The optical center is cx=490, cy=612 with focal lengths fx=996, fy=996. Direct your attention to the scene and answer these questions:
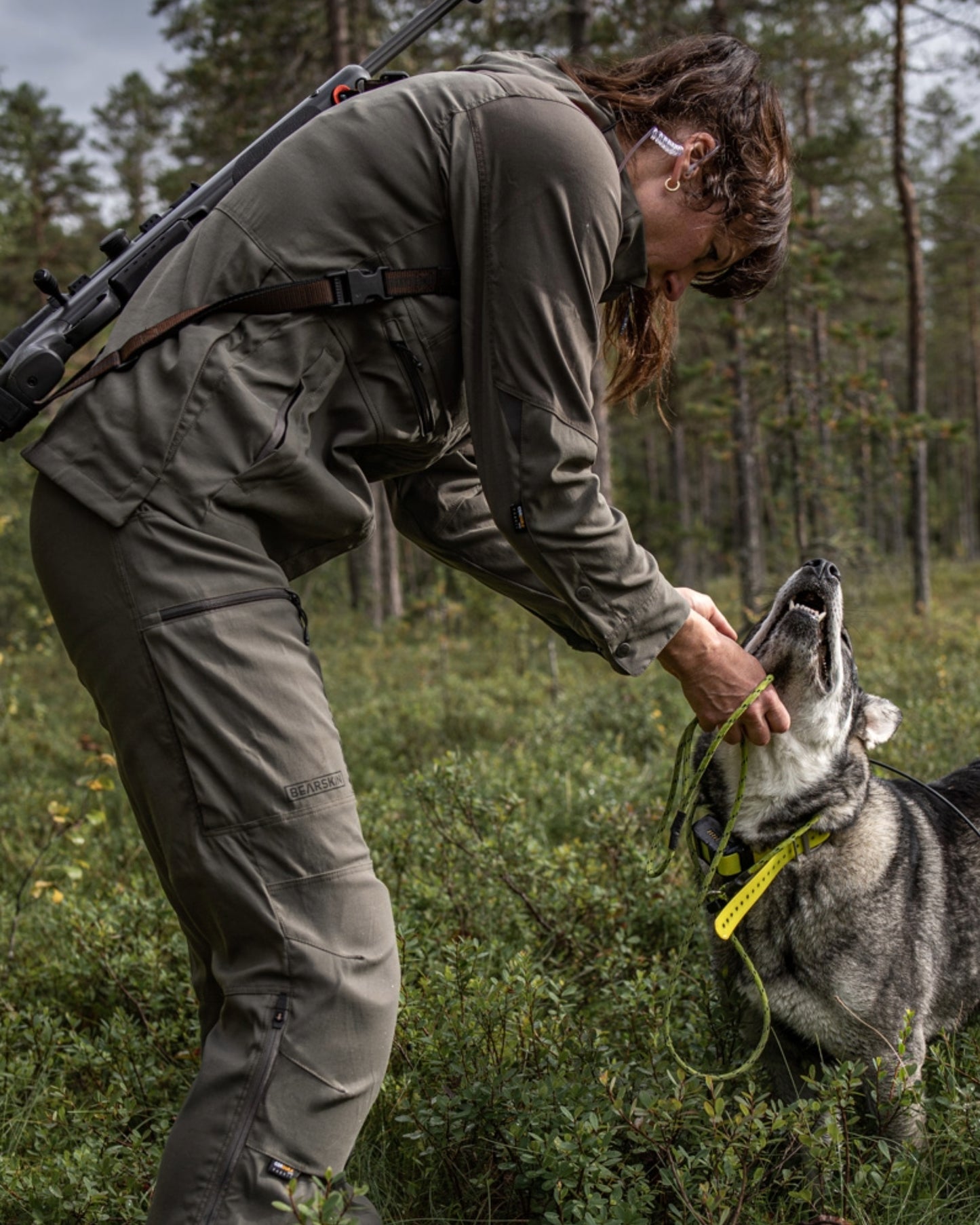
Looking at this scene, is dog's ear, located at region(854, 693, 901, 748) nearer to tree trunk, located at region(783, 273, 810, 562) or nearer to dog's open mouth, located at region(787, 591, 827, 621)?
dog's open mouth, located at region(787, 591, 827, 621)

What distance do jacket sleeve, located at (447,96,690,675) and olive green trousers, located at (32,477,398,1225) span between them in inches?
21.8

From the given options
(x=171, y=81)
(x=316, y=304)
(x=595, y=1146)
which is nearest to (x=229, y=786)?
(x=316, y=304)

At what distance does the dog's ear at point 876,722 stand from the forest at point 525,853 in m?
0.90

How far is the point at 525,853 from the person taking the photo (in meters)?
4.05

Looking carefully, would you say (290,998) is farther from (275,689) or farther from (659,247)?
(659,247)

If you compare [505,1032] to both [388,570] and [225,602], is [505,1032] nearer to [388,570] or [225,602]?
[225,602]

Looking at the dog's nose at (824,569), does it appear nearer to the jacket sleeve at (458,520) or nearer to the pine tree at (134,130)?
the jacket sleeve at (458,520)

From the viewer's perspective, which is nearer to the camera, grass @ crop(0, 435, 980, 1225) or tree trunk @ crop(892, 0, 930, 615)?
grass @ crop(0, 435, 980, 1225)

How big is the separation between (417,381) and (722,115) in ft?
2.90

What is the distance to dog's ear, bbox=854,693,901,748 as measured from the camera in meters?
3.16

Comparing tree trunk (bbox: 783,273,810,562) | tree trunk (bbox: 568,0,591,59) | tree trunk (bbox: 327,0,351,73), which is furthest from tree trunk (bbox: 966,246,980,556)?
tree trunk (bbox: 568,0,591,59)

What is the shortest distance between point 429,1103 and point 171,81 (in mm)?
25714

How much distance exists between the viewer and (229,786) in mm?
1767

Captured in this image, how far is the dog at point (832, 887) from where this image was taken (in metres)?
2.84
